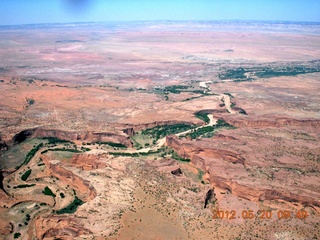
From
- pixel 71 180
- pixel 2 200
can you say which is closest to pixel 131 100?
pixel 71 180

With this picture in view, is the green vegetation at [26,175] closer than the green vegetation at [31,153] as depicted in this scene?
Yes

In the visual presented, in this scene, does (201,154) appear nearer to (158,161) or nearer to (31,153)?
(158,161)

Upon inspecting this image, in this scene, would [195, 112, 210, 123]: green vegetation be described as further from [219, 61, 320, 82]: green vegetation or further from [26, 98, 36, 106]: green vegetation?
[219, 61, 320, 82]: green vegetation

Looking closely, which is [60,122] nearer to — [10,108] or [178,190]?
[10,108]

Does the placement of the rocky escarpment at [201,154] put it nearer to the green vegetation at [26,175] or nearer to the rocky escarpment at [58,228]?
the rocky escarpment at [58,228]

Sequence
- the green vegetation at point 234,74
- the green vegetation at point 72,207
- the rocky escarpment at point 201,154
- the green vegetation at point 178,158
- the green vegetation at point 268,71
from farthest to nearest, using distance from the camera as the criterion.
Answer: the green vegetation at point 268,71
the green vegetation at point 234,74
the green vegetation at point 178,158
the rocky escarpment at point 201,154
the green vegetation at point 72,207
